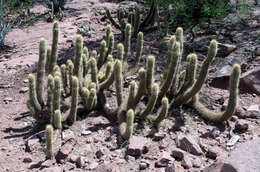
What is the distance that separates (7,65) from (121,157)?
4.50m

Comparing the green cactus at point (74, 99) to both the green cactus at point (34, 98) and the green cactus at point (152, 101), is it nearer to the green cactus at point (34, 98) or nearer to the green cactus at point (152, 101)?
the green cactus at point (34, 98)

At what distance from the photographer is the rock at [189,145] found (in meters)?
3.61

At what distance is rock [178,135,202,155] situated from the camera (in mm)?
3605

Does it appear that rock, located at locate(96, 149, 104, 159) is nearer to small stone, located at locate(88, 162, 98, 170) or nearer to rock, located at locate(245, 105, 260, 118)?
small stone, located at locate(88, 162, 98, 170)

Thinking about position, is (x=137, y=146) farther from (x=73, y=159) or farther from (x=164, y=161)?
(x=73, y=159)

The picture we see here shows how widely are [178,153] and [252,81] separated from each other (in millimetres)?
2000

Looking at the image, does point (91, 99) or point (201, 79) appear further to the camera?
point (91, 99)

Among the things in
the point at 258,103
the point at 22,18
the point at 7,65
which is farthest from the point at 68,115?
the point at 22,18

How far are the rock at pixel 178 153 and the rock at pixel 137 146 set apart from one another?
33cm

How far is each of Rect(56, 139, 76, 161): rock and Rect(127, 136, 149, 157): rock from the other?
0.74 meters

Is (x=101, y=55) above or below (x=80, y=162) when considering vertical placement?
above

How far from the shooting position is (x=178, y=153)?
139 inches

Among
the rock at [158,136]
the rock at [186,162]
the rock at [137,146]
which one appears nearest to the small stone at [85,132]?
the rock at [137,146]

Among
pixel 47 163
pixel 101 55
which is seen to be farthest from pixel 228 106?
pixel 101 55
